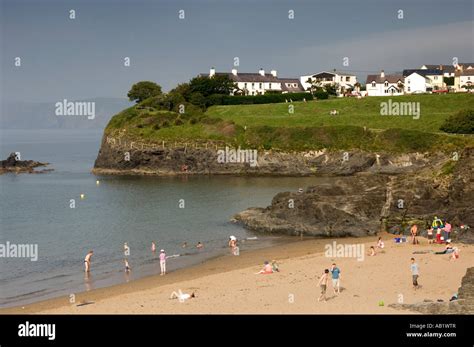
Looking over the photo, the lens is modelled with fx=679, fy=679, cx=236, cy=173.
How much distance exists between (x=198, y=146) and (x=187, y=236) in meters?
46.1

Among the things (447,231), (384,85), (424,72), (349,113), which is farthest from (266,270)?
(424,72)

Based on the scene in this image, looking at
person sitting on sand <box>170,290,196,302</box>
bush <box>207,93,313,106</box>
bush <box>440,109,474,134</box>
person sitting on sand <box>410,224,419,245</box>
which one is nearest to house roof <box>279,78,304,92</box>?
bush <box>207,93,313,106</box>

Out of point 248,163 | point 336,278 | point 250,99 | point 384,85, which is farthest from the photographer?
point 384,85

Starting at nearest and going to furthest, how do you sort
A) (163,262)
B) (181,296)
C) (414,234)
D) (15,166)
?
1. (181,296)
2. (163,262)
3. (414,234)
4. (15,166)

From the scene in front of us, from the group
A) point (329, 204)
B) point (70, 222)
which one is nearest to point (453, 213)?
point (329, 204)

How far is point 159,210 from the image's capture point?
62438mm

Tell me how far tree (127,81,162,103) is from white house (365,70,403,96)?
4319cm

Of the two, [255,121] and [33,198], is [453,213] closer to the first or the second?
[33,198]

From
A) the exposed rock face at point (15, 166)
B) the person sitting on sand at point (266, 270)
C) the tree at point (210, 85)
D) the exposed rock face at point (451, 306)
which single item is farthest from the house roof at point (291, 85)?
the exposed rock face at point (451, 306)

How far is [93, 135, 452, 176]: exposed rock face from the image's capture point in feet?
280

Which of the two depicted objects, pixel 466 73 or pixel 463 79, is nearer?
pixel 463 79

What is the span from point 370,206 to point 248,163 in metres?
43.6

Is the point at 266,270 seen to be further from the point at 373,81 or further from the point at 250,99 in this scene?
the point at 373,81

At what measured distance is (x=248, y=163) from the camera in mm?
91625
